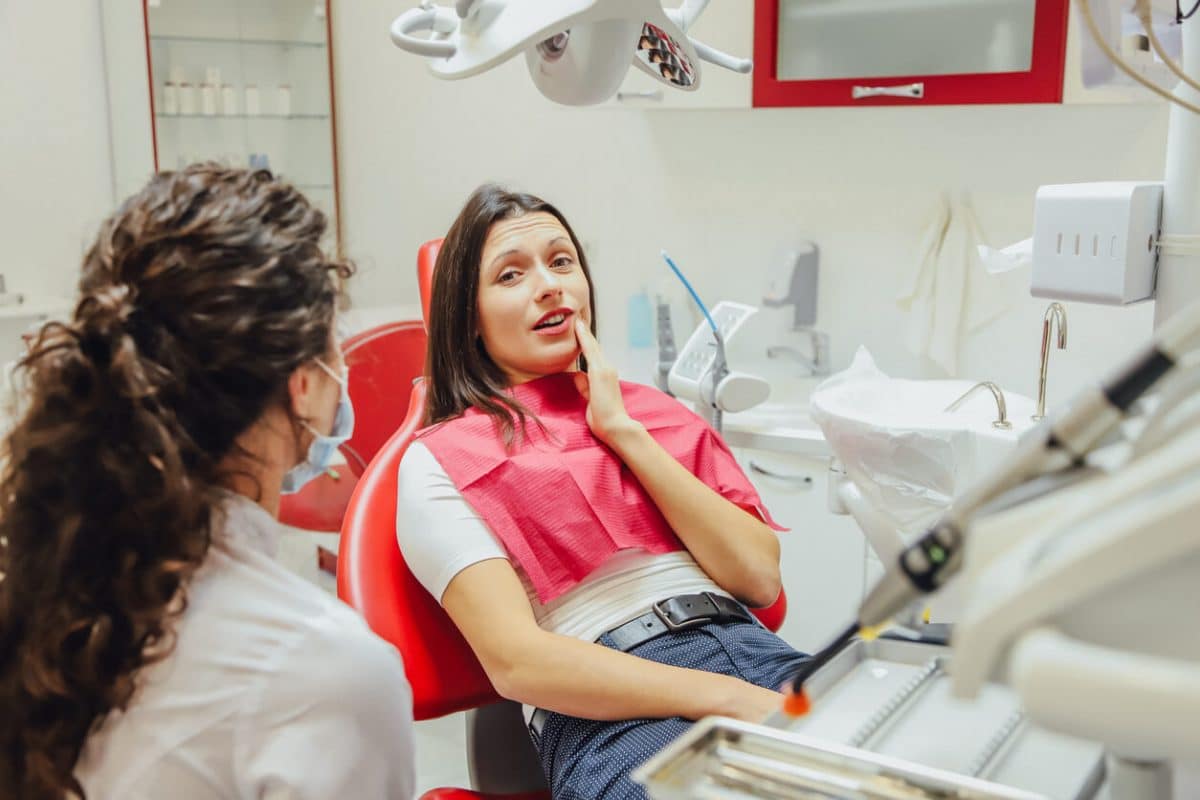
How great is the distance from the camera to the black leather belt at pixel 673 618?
153 cm

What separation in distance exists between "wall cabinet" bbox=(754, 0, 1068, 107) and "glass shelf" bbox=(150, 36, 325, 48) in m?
2.18

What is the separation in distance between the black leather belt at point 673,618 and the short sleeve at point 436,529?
20 centimetres

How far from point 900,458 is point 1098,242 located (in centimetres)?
63

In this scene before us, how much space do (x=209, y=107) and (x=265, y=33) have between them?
0.36 m

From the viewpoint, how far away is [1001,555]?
597 millimetres

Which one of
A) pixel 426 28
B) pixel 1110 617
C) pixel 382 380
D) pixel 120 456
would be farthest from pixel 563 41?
pixel 382 380

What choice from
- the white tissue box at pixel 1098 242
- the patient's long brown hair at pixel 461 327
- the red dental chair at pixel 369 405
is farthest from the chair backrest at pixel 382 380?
the white tissue box at pixel 1098 242

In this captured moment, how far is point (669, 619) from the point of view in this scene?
1555 mm

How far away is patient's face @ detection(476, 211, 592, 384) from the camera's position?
1762 mm

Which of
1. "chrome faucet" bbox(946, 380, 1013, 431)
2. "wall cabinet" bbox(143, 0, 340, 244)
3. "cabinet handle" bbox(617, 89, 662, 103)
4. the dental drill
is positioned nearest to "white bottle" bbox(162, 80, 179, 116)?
"wall cabinet" bbox(143, 0, 340, 244)

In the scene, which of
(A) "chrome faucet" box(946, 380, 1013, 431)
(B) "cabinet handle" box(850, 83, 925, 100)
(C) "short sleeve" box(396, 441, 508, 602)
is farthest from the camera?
(B) "cabinet handle" box(850, 83, 925, 100)

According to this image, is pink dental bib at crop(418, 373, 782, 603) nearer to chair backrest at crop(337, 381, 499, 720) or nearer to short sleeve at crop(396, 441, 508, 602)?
short sleeve at crop(396, 441, 508, 602)

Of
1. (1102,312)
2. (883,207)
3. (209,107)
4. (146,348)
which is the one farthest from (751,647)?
(209,107)

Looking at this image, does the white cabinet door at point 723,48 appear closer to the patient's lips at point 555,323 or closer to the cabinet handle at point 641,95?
the cabinet handle at point 641,95
